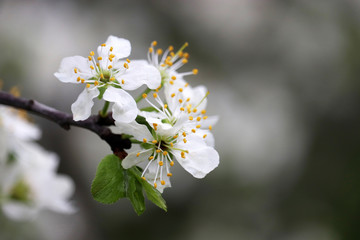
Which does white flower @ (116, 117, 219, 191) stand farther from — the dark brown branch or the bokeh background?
the bokeh background

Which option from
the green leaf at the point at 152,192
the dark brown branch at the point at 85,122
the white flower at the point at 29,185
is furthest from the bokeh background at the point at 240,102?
the green leaf at the point at 152,192

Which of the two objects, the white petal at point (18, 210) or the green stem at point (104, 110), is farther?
the white petal at point (18, 210)

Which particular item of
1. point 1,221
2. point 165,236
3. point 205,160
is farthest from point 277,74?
point 205,160

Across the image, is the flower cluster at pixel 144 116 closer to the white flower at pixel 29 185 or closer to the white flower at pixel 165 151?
the white flower at pixel 165 151

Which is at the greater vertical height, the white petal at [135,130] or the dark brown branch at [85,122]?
the white petal at [135,130]

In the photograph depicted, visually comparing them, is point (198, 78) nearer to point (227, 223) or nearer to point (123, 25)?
point (123, 25)

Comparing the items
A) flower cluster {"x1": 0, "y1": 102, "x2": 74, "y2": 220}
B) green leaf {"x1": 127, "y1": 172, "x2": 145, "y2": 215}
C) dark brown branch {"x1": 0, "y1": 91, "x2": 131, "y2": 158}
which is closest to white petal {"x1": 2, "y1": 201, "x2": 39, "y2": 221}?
flower cluster {"x1": 0, "y1": 102, "x2": 74, "y2": 220}
